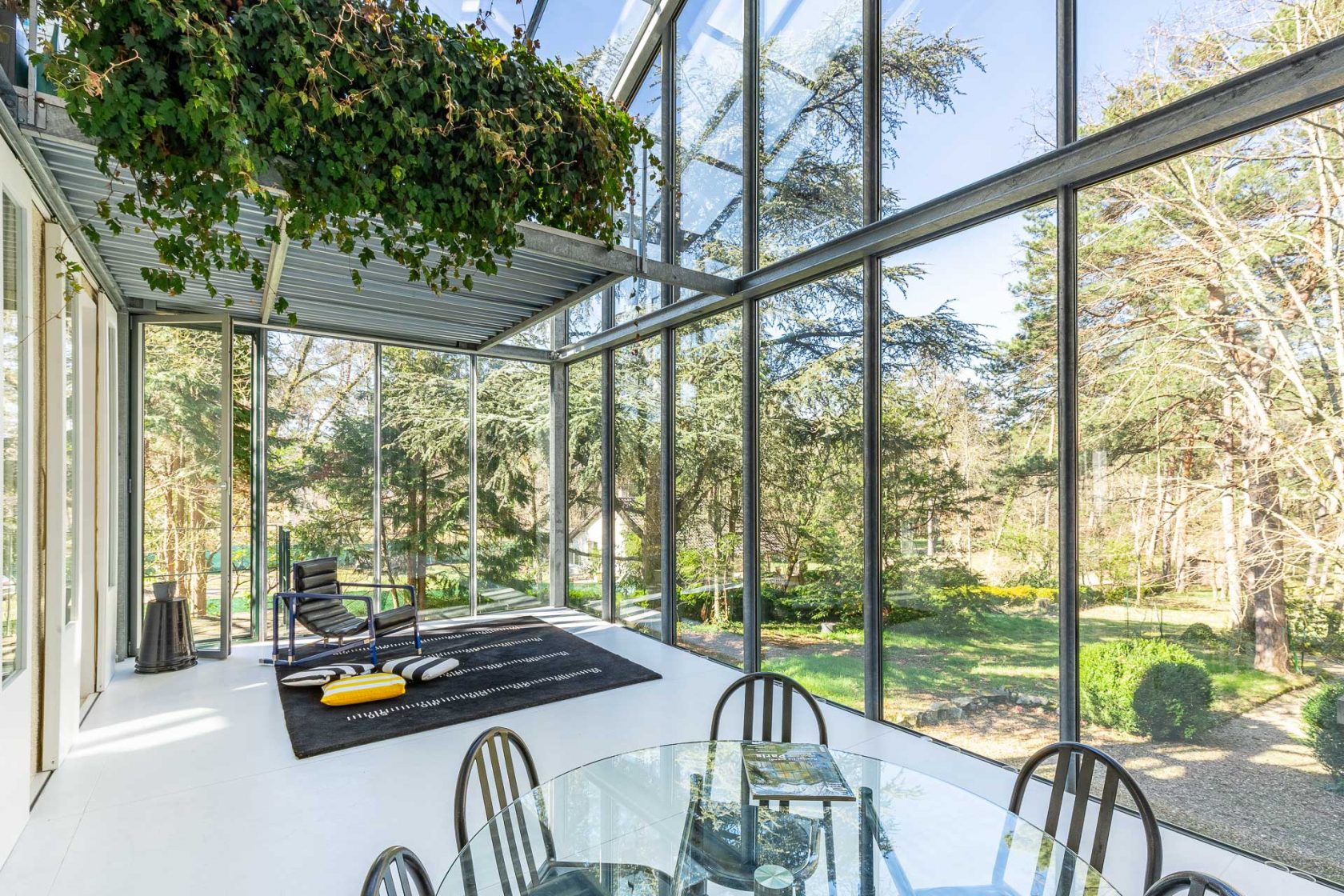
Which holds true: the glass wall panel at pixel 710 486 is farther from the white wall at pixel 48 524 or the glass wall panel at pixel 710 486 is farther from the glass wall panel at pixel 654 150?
the white wall at pixel 48 524

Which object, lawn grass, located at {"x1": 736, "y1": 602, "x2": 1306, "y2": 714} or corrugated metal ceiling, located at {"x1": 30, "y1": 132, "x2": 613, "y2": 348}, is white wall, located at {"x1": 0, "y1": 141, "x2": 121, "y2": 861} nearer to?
corrugated metal ceiling, located at {"x1": 30, "y1": 132, "x2": 613, "y2": 348}

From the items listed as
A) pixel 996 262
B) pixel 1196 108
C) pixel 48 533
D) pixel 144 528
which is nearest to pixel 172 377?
pixel 144 528

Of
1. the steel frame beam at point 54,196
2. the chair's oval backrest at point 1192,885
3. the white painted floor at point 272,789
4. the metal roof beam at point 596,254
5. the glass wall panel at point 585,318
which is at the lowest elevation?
the white painted floor at point 272,789

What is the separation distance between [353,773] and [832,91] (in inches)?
192

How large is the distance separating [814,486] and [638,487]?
227 centimetres

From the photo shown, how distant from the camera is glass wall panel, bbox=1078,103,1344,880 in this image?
2453 millimetres

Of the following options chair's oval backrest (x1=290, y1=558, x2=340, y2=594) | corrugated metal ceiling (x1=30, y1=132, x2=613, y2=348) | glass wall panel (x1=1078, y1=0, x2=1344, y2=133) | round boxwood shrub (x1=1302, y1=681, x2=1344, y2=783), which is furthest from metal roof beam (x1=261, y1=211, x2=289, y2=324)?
round boxwood shrub (x1=1302, y1=681, x2=1344, y2=783)

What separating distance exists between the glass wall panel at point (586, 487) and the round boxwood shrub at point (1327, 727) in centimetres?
546

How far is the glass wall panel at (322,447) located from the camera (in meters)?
6.04

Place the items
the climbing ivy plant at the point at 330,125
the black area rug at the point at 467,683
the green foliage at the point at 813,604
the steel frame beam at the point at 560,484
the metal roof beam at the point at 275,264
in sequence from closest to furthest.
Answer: the climbing ivy plant at the point at 330,125, the metal roof beam at the point at 275,264, the black area rug at the point at 467,683, the green foliage at the point at 813,604, the steel frame beam at the point at 560,484

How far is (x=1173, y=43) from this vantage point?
9.12 feet

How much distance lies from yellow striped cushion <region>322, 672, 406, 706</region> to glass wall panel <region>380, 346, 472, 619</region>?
7.13 ft

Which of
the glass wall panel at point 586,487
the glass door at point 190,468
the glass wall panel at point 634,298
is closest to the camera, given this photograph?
the glass door at point 190,468

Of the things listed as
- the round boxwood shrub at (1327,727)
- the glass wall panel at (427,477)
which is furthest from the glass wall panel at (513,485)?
the round boxwood shrub at (1327,727)
